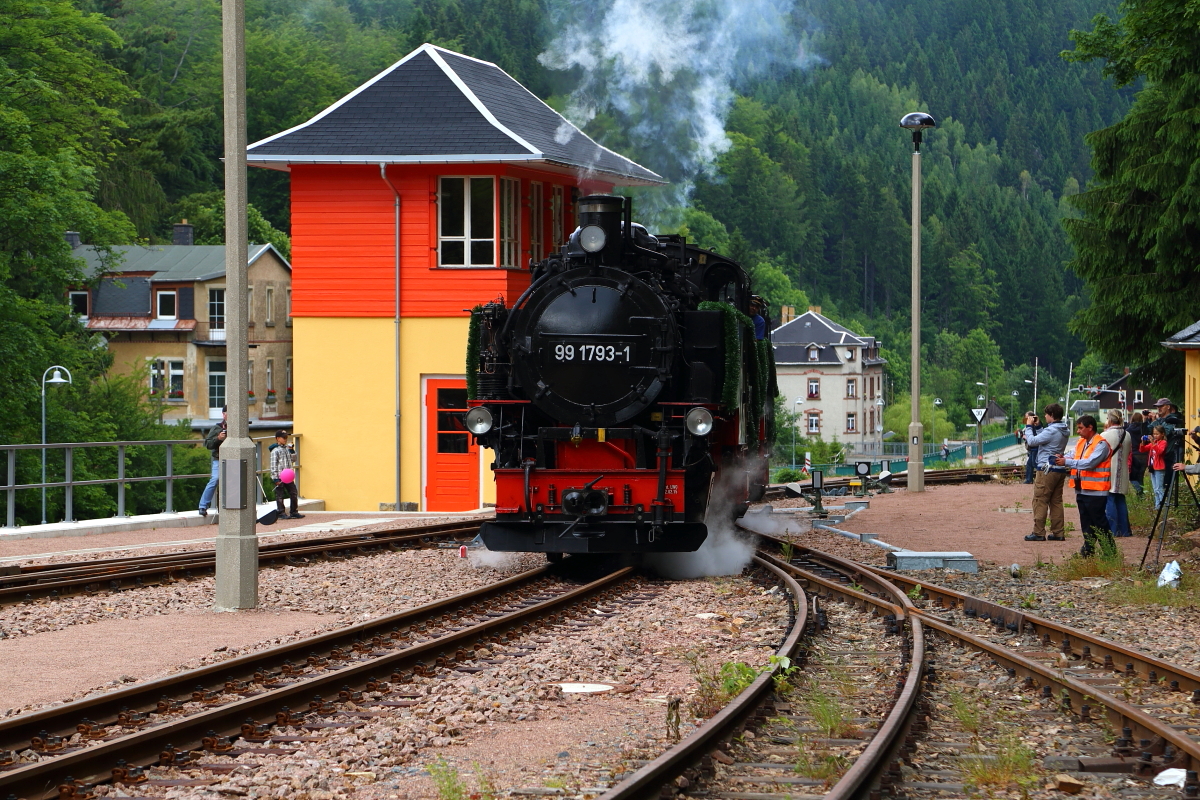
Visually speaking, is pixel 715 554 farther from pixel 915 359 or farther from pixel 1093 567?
pixel 915 359

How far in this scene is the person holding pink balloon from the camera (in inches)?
863

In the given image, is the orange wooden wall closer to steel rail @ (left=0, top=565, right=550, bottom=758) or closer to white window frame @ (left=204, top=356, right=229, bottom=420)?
steel rail @ (left=0, top=565, right=550, bottom=758)

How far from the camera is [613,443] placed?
44.9 feet

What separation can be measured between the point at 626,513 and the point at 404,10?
84948mm

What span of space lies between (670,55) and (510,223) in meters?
4.80

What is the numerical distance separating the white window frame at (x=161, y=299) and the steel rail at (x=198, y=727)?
51.3 m

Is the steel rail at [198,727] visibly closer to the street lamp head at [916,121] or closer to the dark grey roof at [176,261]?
the street lamp head at [916,121]

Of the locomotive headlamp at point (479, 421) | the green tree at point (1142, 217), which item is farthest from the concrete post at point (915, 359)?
the locomotive headlamp at point (479, 421)

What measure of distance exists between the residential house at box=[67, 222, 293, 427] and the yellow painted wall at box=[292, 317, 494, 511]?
33.5m

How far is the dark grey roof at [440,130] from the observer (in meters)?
24.4

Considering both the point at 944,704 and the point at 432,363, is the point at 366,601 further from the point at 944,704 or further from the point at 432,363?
the point at 432,363

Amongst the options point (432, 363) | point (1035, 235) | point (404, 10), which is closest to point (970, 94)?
point (1035, 235)

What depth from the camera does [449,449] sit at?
81.8 feet

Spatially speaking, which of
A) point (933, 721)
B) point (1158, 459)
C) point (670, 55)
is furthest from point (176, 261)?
point (933, 721)
